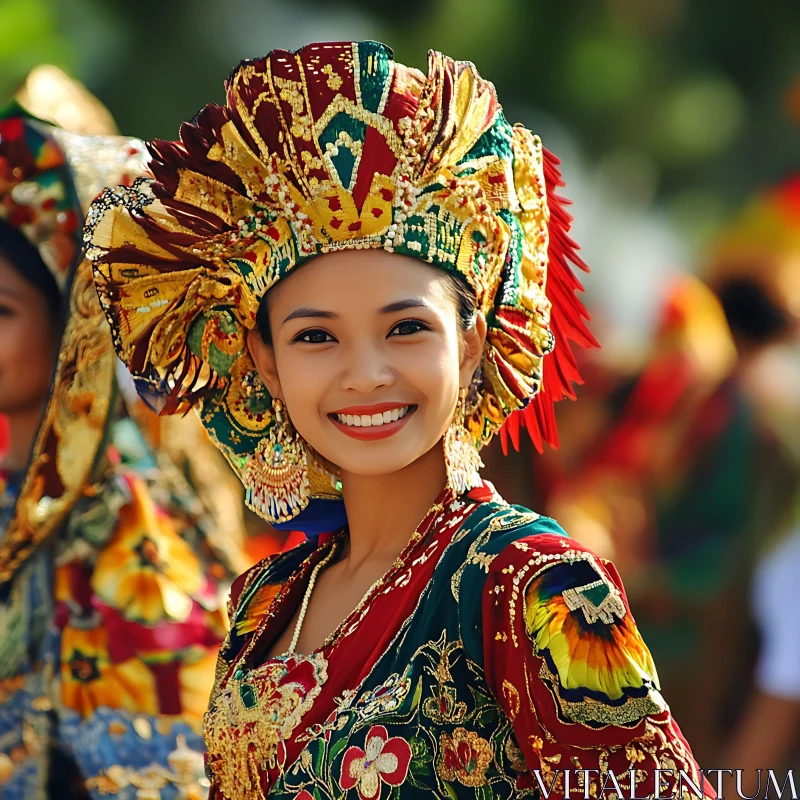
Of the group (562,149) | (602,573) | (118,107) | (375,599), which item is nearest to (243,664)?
(375,599)

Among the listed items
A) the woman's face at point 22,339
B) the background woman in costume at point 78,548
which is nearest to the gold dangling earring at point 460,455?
the background woman in costume at point 78,548

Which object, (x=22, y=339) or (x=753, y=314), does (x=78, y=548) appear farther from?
(x=753, y=314)

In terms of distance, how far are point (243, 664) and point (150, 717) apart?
1.08 meters

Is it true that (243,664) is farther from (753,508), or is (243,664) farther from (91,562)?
(753,508)

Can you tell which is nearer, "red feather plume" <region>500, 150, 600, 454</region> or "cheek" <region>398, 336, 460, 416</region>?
"cheek" <region>398, 336, 460, 416</region>

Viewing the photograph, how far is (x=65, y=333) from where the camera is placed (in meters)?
3.89

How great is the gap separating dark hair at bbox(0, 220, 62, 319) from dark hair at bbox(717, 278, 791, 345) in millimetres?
3862

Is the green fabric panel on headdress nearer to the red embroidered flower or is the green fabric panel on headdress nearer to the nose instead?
the nose

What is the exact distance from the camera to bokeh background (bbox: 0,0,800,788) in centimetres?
681

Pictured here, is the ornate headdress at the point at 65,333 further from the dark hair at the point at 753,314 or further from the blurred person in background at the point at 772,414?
the dark hair at the point at 753,314

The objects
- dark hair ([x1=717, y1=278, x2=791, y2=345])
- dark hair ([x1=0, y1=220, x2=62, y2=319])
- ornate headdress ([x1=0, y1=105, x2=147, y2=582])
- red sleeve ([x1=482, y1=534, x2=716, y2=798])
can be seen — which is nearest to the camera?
red sleeve ([x1=482, y1=534, x2=716, y2=798])

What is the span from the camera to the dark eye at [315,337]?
8.55 feet

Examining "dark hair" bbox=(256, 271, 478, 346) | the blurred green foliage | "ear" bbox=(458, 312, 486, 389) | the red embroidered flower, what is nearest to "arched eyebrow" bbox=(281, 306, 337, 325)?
"dark hair" bbox=(256, 271, 478, 346)

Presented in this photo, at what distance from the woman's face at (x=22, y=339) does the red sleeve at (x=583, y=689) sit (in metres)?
1.95
